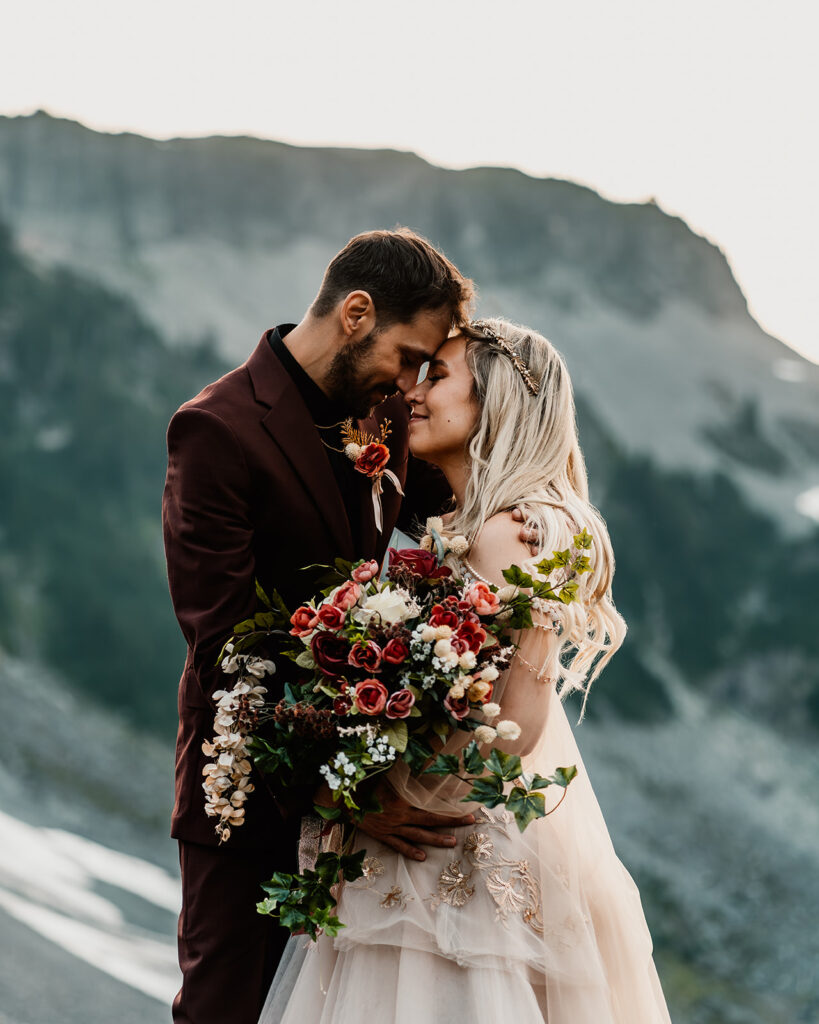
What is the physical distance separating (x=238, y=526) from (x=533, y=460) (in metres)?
0.76

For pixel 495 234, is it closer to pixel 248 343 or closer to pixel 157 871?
pixel 248 343

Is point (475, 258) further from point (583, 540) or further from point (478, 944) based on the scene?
point (478, 944)

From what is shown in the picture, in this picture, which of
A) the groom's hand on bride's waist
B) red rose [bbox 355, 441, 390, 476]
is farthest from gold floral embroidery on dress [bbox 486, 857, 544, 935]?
red rose [bbox 355, 441, 390, 476]

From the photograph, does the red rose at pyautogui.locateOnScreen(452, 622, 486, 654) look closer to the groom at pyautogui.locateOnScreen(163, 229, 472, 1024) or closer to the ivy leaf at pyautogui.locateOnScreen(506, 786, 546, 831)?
the ivy leaf at pyautogui.locateOnScreen(506, 786, 546, 831)

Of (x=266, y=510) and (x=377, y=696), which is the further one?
(x=266, y=510)

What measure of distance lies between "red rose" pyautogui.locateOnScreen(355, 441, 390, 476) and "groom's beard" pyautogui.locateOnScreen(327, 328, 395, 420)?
233mm

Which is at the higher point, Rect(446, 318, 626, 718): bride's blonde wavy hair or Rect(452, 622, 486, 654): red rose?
Rect(446, 318, 626, 718): bride's blonde wavy hair

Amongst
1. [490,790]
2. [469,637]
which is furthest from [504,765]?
[469,637]

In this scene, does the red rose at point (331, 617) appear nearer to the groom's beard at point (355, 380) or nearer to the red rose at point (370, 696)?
the red rose at point (370, 696)

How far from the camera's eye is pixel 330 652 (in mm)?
2197

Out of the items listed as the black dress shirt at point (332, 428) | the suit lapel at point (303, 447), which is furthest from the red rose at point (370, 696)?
the black dress shirt at point (332, 428)

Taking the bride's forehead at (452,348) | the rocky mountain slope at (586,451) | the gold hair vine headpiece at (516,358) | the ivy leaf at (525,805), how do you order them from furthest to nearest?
the rocky mountain slope at (586,451) → the bride's forehead at (452,348) → the gold hair vine headpiece at (516,358) → the ivy leaf at (525,805)

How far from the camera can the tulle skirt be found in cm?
233

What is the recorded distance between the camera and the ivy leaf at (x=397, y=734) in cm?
212
